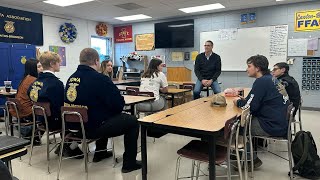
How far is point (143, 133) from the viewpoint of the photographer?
89.5 inches

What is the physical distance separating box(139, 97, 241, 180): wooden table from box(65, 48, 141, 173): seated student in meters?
0.51

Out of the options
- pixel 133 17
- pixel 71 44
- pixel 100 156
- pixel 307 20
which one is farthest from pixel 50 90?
pixel 307 20

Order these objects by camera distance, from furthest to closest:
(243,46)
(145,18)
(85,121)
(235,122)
Answer: (145,18), (243,46), (85,121), (235,122)

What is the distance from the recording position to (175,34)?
7.83 m

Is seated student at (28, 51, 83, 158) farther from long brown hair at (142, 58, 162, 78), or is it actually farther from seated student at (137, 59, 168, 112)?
long brown hair at (142, 58, 162, 78)

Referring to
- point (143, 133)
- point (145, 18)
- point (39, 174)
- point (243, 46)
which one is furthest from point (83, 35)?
point (143, 133)

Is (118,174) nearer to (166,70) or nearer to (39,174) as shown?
(39,174)

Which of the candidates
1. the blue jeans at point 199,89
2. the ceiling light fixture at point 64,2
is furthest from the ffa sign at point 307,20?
the ceiling light fixture at point 64,2

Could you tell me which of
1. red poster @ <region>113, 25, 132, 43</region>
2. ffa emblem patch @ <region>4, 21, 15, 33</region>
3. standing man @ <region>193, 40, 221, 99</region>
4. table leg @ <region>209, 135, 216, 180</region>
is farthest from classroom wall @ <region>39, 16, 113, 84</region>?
table leg @ <region>209, 135, 216, 180</region>

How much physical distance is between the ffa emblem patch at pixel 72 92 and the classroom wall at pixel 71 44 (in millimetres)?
4787

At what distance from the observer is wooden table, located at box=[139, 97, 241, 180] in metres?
1.91

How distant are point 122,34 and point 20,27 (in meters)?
3.51

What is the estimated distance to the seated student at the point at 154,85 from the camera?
13.3ft

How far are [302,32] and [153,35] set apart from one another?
4336 millimetres
